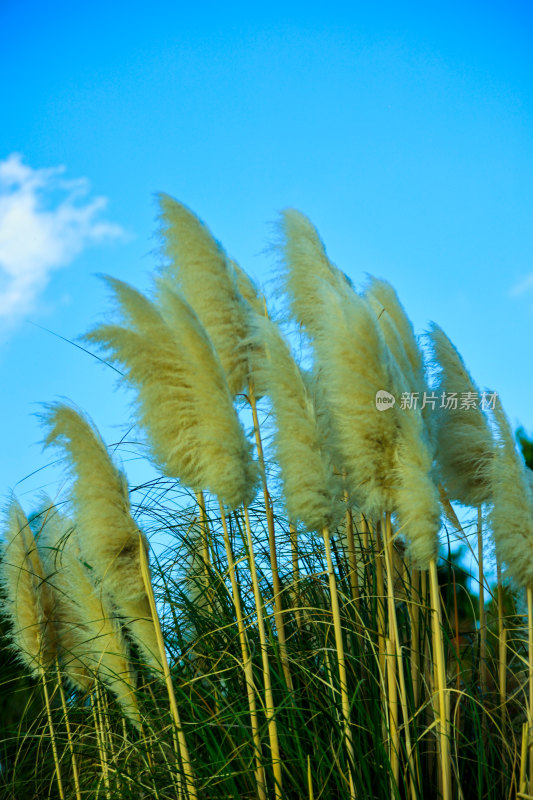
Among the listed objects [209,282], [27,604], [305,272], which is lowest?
[27,604]

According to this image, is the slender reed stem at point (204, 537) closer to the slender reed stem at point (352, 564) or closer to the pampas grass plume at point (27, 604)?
the slender reed stem at point (352, 564)

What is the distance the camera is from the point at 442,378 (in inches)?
148

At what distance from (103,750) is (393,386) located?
2.14 m

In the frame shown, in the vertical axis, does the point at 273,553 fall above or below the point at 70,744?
above

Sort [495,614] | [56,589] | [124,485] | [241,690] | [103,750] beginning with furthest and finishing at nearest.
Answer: [495,614] < [56,589] < [103,750] < [241,690] < [124,485]

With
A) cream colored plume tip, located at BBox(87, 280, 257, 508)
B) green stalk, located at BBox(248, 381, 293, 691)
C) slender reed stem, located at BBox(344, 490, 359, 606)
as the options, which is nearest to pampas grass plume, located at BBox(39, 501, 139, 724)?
green stalk, located at BBox(248, 381, 293, 691)

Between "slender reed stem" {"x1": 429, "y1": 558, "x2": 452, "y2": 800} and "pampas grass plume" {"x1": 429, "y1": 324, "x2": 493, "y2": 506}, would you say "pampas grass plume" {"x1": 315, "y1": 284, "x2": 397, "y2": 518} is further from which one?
"pampas grass plume" {"x1": 429, "y1": 324, "x2": 493, "y2": 506}

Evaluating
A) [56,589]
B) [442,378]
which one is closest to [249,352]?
[442,378]

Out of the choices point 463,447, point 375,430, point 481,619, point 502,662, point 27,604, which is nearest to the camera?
point 375,430

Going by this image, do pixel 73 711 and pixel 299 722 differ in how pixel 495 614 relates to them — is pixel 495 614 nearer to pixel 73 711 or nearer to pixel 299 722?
pixel 299 722

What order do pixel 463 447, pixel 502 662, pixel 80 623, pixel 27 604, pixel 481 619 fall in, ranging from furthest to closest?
pixel 27 604
pixel 80 623
pixel 481 619
pixel 463 447
pixel 502 662

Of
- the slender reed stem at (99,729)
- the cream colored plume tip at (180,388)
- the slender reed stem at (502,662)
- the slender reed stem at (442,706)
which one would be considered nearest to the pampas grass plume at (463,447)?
the slender reed stem at (502,662)

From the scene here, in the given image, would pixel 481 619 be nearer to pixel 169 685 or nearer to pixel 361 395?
pixel 361 395

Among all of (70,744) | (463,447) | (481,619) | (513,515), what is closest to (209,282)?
(463,447)
